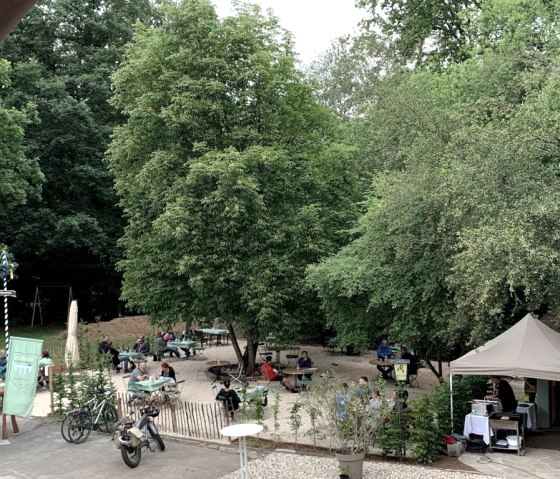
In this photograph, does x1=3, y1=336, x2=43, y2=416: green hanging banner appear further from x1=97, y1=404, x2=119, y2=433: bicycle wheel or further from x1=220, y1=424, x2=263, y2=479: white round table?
x1=220, y1=424, x2=263, y2=479: white round table

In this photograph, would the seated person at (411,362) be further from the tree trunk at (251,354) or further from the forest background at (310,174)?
the tree trunk at (251,354)

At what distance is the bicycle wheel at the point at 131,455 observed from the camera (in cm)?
1220

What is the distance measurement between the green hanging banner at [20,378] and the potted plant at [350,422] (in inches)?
271

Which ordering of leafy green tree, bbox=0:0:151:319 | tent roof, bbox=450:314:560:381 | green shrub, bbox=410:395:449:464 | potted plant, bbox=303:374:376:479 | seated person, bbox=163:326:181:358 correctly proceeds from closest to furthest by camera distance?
potted plant, bbox=303:374:376:479
green shrub, bbox=410:395:449:464
tent roof, bbox=450:314:560:381
seated person, bbox=163:326:181:358
leafy green tree, bbox=0:0:151:319

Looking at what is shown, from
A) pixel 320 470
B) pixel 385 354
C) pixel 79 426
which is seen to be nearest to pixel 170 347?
pixel 385 354

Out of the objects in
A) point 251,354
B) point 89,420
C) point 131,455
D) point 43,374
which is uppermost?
point 251,354

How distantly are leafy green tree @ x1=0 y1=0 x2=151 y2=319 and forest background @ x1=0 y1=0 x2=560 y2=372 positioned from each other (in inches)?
7.1

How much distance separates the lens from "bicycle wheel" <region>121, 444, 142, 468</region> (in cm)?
1220

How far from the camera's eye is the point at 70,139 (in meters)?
35.9

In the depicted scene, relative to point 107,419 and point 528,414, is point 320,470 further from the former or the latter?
point 107,419

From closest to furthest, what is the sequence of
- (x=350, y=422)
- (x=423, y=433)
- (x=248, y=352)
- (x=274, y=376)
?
(x=350, y=422), (x=423, y=433), (x=274, y=376), (x=248, y=352)

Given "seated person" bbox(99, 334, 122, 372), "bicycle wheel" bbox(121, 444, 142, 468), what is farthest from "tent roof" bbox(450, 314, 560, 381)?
"seated person" bbox(99, 334, 122, 372)

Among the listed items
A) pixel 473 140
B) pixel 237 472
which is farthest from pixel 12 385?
pixel 473 140

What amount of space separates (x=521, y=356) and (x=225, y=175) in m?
10.8
